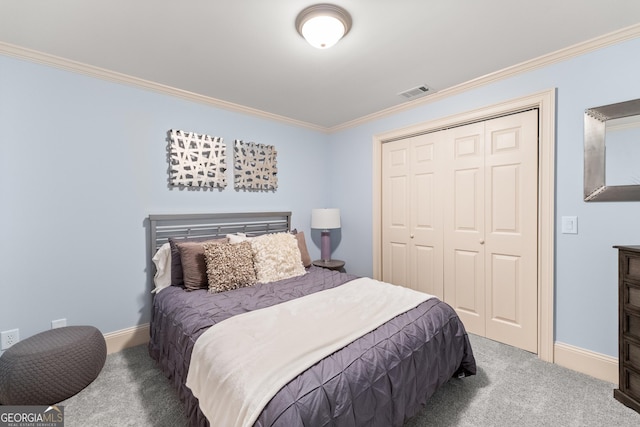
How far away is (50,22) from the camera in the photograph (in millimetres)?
1801

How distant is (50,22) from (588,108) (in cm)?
384

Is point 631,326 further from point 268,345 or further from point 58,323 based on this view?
point 58,323

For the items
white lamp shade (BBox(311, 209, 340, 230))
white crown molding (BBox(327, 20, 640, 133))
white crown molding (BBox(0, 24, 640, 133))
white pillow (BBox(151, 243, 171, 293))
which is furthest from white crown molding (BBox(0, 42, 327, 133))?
white crown molding (BBox(327, 20, 640, 133))

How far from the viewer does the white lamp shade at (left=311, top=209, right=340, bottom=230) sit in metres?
3.69

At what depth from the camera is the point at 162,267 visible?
8.33 ft

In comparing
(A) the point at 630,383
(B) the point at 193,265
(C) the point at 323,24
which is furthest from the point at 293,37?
(A) the point at 630,383

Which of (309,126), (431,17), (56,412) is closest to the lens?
(56,412)

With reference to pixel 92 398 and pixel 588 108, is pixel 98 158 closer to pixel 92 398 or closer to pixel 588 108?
pixel 92 398

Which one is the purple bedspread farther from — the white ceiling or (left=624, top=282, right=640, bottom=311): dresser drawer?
the white ceiling

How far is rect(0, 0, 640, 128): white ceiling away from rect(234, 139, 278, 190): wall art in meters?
0.73

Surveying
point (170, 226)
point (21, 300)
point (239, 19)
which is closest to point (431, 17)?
point (239, 19)

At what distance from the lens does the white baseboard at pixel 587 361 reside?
1989 mm

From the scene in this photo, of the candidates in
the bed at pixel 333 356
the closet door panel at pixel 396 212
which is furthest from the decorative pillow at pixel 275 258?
the closet door panel at pixel 396 212

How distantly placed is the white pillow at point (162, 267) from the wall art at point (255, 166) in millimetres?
1047
